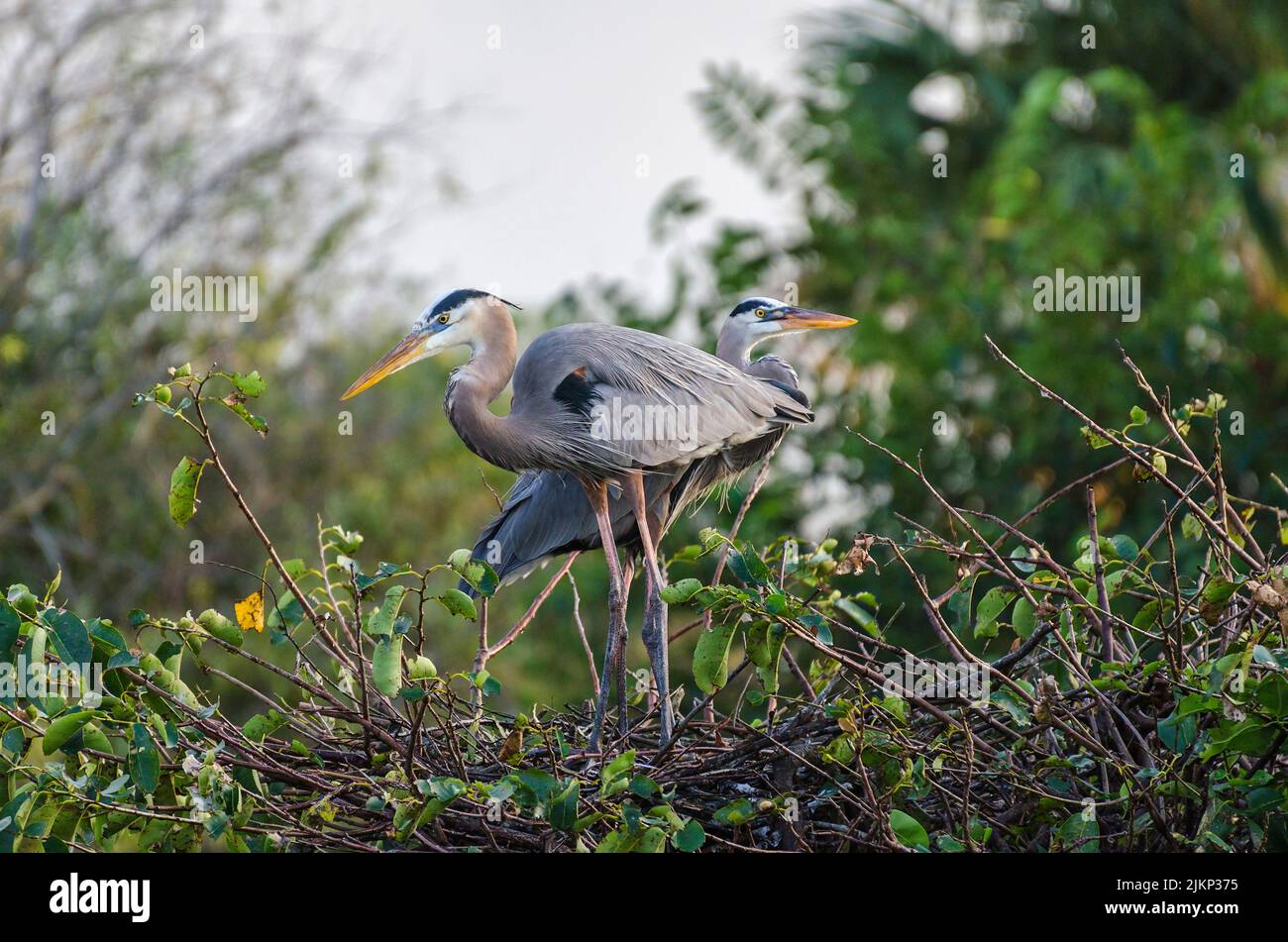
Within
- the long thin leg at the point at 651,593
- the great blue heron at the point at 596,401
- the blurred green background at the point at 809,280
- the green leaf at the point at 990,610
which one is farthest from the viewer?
the blurred green background at the point at 809,280

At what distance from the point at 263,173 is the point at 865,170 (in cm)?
492

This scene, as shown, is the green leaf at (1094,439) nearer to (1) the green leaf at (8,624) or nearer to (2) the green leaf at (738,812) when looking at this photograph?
(2) the green leaf at (738,812)

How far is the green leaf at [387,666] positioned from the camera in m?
3.09

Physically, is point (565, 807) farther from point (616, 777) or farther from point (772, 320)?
point (772, 320)

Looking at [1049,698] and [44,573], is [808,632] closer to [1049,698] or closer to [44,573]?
[1049,698]

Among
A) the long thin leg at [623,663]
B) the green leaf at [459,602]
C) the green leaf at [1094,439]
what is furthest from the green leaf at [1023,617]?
the green leaf at [459,602]

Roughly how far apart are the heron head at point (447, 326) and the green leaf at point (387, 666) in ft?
4.55

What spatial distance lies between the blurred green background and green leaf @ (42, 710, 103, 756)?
5.94m

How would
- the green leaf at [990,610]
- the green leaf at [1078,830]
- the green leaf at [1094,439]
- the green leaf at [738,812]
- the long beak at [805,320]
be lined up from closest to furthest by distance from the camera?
the green leaf at [1078,830] < the green leaf at [738,812] < the green leaf at [1094,439] < the green leaf at [990,610] < the long beak at [805,320]

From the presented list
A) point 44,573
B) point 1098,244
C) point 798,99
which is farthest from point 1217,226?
point 44,573

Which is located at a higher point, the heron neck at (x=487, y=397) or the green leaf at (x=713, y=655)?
the heron neck at (x=487, y=397)

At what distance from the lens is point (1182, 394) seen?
8570 millimetres

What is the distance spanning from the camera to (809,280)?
444 inches

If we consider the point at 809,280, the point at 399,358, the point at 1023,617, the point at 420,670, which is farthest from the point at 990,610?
the point at 809,280
